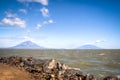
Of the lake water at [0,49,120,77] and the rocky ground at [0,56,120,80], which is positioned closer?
the rocky ground at [0,56,120,80]

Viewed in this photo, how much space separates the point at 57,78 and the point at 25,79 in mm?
2698

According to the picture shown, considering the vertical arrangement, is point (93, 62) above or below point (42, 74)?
below

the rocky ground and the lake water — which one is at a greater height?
the rocky ground

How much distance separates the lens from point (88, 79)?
1445 cm

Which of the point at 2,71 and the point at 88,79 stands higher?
the point at 2,71

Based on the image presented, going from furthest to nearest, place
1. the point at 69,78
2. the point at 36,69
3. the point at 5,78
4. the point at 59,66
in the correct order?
the point at 59,66, the point at 36,69, the point at 69,78, the point at 5,78

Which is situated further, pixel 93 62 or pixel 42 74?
pixel 93 62

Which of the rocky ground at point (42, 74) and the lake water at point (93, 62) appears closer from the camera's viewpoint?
the rocky ground at point (42, 74)

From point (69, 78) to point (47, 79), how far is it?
2.08 m

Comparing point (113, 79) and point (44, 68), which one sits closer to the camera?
point (113, 79)

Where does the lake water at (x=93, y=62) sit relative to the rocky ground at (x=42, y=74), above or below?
below

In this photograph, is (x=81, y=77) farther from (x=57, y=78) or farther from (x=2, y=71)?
(x=2, y=71)

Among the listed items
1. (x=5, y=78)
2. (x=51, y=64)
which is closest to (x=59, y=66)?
(x=51, y=64)

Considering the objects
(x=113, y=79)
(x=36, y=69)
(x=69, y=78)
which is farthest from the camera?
(x=36, y=69)
